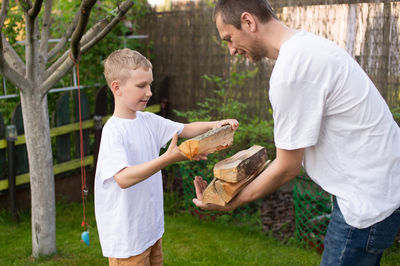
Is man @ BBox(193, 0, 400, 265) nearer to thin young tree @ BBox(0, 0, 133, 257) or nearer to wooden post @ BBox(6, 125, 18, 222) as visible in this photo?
thin young tree @ BBox(0, 0, 133, 257)

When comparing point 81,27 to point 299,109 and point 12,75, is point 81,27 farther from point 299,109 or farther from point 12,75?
point 299,109

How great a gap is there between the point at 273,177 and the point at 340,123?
0.36 meters

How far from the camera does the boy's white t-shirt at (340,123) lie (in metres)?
1.73

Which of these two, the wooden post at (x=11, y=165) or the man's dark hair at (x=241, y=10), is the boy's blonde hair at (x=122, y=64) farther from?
the wooden post at (x=11, y=165)

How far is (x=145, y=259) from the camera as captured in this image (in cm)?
255

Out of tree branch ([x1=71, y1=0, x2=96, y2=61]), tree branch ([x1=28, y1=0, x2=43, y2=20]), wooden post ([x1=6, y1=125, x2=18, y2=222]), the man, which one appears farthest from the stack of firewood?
wooden post ([x1=6, y1=125, x2=18, y2=222])

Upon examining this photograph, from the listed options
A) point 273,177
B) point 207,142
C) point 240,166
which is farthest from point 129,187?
point 273,177

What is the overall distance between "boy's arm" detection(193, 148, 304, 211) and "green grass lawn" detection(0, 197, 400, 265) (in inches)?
76.2

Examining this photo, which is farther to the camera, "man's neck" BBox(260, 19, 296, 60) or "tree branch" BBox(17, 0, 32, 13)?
"tree branch" BBox(17, 0, 32, 13)

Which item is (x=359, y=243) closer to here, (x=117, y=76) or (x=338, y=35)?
(x=117, y=76)

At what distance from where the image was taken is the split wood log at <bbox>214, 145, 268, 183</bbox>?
2.12 m

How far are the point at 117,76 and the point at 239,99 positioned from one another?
3.19 meters

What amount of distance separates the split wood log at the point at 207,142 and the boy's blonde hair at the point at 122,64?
55cm

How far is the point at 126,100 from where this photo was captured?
2492mm
